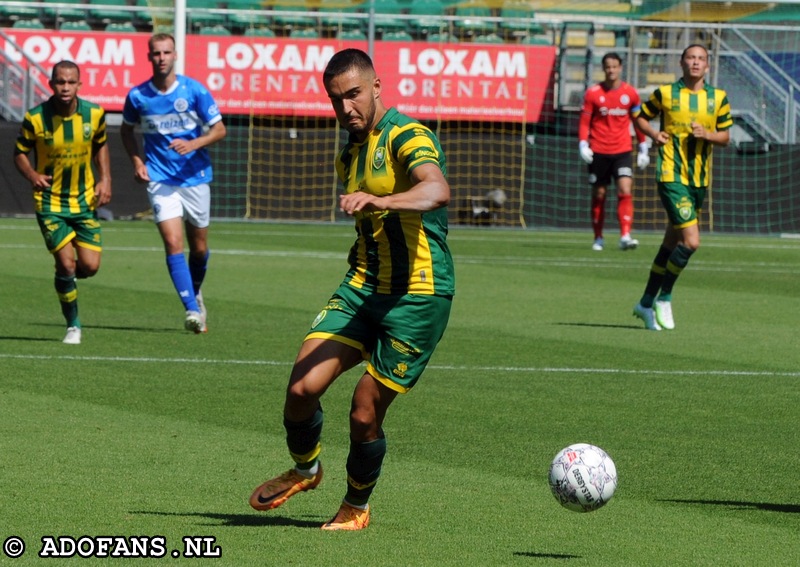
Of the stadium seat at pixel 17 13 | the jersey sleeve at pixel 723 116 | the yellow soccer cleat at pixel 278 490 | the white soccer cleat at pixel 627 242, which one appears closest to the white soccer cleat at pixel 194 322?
the jersey sleeve at pixel 723 116

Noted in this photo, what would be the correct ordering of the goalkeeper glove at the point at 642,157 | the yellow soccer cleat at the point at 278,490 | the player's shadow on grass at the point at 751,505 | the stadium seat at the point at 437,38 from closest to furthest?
the yellow soccer cleat at the point at 278,490
the player's shadow on grass at the point at 751,505
the goalkeeper glove at the point at 642,157
the stadium seat at the point at 437,38

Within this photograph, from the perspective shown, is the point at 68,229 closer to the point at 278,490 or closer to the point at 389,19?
the point at 278,490

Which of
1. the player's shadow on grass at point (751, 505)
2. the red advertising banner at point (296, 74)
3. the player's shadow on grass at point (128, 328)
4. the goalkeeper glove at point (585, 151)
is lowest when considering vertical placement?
the player's shadow on grass at point (751, 505)

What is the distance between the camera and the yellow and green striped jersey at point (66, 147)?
1049 cm

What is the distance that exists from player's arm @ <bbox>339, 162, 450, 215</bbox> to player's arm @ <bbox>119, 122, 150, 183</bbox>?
238 inches

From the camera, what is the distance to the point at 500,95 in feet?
83.3

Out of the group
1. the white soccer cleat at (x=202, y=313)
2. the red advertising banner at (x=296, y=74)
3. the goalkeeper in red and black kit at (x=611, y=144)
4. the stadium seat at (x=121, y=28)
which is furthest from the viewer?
the stadium seat at (x=121, y=28)

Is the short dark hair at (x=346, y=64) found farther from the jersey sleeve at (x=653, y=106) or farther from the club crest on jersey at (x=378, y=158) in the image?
the jersey sleeve at (x=653, y=106)

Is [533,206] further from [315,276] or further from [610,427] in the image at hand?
[610,427]

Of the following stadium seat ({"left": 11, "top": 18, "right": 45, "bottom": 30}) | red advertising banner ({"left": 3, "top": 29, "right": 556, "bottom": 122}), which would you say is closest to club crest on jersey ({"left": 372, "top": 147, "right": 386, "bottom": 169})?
red advertising banner ({"left": 3, "top": 29, "right": 556, "bottom": 122})

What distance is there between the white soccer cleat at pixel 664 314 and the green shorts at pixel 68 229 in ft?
14.7

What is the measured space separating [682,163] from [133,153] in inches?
170

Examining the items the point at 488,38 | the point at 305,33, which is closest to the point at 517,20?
the point at 488,38

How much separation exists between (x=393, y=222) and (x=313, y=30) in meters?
21.9
